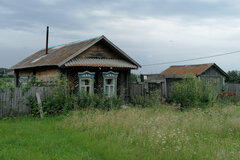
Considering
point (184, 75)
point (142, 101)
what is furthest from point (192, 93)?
point (142, 101)

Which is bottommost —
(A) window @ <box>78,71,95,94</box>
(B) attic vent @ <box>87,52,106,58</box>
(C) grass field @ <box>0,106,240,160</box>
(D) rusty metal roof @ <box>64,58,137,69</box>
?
(C) grass field @ <box>0,106,240,160</box>

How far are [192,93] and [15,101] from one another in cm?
1022

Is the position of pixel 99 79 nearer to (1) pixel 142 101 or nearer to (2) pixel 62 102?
(1) pixel 142 101

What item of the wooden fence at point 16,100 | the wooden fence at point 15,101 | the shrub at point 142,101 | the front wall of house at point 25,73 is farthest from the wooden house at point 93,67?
the wooden fence at point 15,101

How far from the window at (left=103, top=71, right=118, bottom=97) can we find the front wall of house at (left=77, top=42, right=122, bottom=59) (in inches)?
52.9

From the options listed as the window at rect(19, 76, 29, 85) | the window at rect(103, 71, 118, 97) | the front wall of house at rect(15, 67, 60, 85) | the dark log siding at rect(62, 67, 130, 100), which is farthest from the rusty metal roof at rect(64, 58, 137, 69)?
the window at rect(19, 76, 29, 85)

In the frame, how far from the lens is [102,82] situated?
51.9 feet

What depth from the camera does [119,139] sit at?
686 centimetres

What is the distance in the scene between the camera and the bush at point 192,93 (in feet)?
50.4

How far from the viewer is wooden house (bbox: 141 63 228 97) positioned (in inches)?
671

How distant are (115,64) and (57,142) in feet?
30.6

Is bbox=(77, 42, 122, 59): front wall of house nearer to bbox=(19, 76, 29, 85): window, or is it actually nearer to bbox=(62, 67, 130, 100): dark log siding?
bbox=(62, 67, 130, 100): dark log siding

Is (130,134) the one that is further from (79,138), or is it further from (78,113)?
(78,113)

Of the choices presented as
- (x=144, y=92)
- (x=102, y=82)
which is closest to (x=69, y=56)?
(x=102, y=82)
